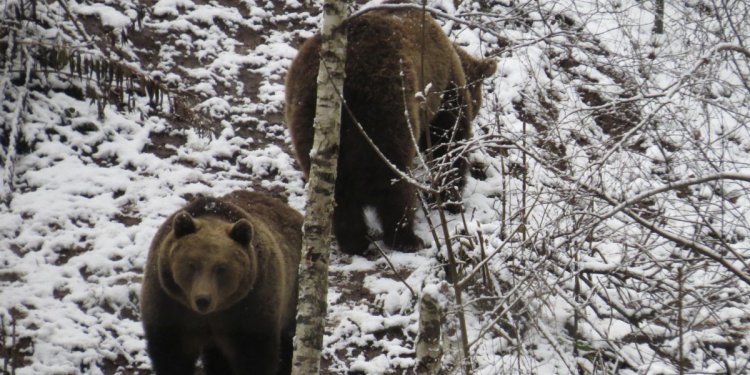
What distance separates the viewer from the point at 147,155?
7629 mm

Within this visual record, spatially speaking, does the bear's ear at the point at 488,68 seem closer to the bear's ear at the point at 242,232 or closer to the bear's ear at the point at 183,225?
the bear's ear at the point at 242,232

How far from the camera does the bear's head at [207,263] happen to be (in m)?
4.61

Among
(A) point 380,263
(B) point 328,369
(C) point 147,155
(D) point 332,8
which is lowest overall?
(B) point 328,369

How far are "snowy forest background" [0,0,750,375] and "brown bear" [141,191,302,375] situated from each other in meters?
0.79

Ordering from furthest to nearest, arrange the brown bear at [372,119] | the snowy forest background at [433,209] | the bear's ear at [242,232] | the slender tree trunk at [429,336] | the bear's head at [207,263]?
1. the brown bear at [372,119]
2. the bear's ear at [242,232]
3. the bear's head at [207,263]
4. the slender tree trunk at [429,336]
5. the snowy forest background at [433,209]

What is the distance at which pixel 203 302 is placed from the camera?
4496mm

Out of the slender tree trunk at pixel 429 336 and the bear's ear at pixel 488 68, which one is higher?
the bear's ear at pixel 488 68

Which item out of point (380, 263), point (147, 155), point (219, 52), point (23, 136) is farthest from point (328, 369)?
point (219, 52)

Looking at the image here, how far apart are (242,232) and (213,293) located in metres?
0.46

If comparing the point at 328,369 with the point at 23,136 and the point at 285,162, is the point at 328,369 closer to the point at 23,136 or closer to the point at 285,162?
the point at 285,162

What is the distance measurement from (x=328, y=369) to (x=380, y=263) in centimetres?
143

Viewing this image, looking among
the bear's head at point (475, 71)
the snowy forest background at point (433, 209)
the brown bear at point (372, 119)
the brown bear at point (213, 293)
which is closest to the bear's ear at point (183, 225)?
the brown bear at point (213, 293)

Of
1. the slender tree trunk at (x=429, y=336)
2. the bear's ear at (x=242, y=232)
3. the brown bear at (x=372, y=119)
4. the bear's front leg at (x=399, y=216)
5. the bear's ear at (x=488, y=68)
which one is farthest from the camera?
the bear's ear at (x=488, y=68)

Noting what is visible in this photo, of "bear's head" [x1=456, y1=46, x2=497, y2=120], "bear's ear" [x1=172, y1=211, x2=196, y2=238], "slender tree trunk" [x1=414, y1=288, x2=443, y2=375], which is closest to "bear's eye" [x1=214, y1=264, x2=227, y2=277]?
"bear's ear" [x1=172, y1=211, x2=196, y2=238]
